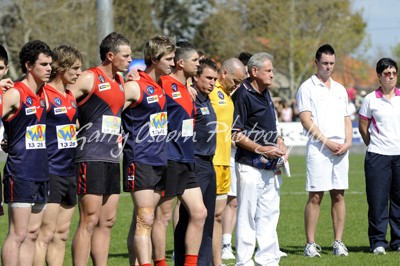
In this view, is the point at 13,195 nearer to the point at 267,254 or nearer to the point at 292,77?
the point at 267,254

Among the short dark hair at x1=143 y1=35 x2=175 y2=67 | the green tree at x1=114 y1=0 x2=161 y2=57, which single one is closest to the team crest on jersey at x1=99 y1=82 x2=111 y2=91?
the short dark hair at x1=143 y1=35 x2=175 y2=67

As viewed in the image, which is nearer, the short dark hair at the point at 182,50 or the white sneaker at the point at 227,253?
the short dark hair at the point at 182,50

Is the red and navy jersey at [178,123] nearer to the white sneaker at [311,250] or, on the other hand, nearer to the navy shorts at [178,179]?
the navy shorts at [178,179]

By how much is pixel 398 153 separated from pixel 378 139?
1.01 feet

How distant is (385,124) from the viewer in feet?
37.7

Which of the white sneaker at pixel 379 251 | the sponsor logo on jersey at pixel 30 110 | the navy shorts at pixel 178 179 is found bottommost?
the white sneaker at pixel 379 251

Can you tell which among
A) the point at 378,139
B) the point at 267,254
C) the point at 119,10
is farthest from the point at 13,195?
the point at 119,10

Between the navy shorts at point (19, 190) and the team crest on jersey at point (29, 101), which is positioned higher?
the team crest on jersey at point (29, 101)

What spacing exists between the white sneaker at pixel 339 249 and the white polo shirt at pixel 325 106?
1.29 m

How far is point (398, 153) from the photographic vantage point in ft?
37.8

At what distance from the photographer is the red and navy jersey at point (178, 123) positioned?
8.78 metres

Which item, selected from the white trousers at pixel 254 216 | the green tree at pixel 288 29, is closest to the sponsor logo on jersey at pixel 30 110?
the white trousers at pixel 254 216

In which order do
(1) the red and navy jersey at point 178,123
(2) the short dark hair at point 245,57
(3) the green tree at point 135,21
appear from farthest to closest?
(3) the green tree at point 135,21 → (2) the short dark hair at point 245,57 → (1) the red and navy jersey at point 178,123

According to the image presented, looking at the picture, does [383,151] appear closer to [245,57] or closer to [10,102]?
[245,57]
